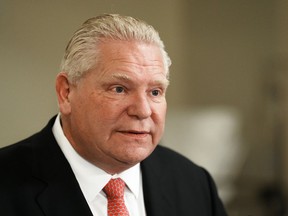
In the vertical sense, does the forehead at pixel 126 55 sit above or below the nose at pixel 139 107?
above

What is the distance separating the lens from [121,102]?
5.00 ft

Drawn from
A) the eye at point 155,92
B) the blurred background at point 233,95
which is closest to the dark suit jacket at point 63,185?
the eye at point 155,92

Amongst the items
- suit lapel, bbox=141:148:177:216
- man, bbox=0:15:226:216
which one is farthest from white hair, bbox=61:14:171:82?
suit lapel, bbox=141:148:177:216

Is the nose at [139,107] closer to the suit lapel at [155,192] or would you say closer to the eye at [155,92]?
the eye at [155,92]

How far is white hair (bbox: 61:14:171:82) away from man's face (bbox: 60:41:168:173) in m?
0.02

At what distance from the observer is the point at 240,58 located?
14.1 ft

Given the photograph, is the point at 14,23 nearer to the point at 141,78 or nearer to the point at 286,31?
the point at 141,78

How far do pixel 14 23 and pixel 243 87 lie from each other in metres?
2.31

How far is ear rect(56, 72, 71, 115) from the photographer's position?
1.63 meters

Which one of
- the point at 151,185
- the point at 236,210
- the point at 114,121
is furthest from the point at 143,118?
the point at 236,210

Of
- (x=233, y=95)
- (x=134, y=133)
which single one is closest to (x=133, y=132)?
(x=134, y=133)

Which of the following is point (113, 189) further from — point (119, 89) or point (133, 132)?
point (119, 89)

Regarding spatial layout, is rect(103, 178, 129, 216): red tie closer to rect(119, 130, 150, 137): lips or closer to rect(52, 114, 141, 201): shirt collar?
rect(52, 114, 141, 201): shirt collar

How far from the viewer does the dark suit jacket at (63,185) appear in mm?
1530
